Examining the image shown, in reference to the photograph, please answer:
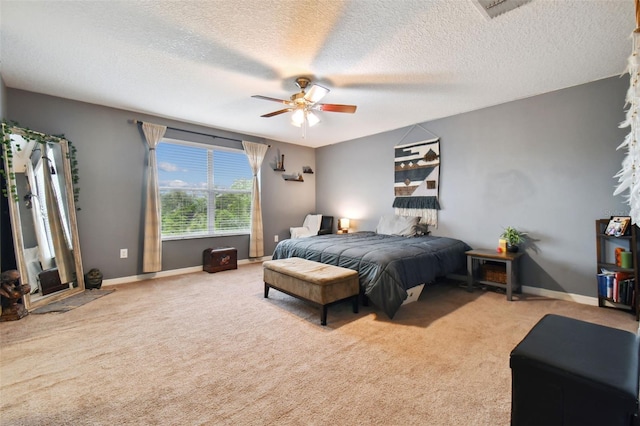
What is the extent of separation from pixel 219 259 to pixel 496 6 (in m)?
4.62

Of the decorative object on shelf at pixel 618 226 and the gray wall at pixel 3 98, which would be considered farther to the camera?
the gray wall at pixel 3 98

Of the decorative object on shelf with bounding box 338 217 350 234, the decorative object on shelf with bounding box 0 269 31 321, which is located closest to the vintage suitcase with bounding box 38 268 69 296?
the decorative object on shelf with bounding box 0 269 31 321

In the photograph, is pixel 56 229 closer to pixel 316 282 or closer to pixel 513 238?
pixel 316 282

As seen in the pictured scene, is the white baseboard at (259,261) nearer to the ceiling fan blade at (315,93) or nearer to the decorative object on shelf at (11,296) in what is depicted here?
the decorative object on shelf at (11,296)

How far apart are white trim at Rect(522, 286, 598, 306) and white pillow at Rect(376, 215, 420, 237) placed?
1.61m

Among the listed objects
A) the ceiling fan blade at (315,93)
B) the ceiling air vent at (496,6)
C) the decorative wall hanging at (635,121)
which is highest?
the ceiling air vent at (496,6)

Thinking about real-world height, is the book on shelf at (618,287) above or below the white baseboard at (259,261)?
above

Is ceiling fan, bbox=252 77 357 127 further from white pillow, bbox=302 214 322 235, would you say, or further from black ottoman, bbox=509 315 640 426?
white pillow, bbox=302 214 322 235

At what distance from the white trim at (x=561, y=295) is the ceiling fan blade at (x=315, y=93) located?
138 inches

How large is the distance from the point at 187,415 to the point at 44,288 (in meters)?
3.01

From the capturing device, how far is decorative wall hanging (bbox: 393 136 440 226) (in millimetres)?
4457

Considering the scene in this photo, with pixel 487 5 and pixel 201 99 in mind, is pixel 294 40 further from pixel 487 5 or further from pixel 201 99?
pixel 201 99

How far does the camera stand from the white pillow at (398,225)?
14.3ft

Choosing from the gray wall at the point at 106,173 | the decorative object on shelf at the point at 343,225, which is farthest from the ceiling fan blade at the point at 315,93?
the decorative object on shelf at the point at 343,225
